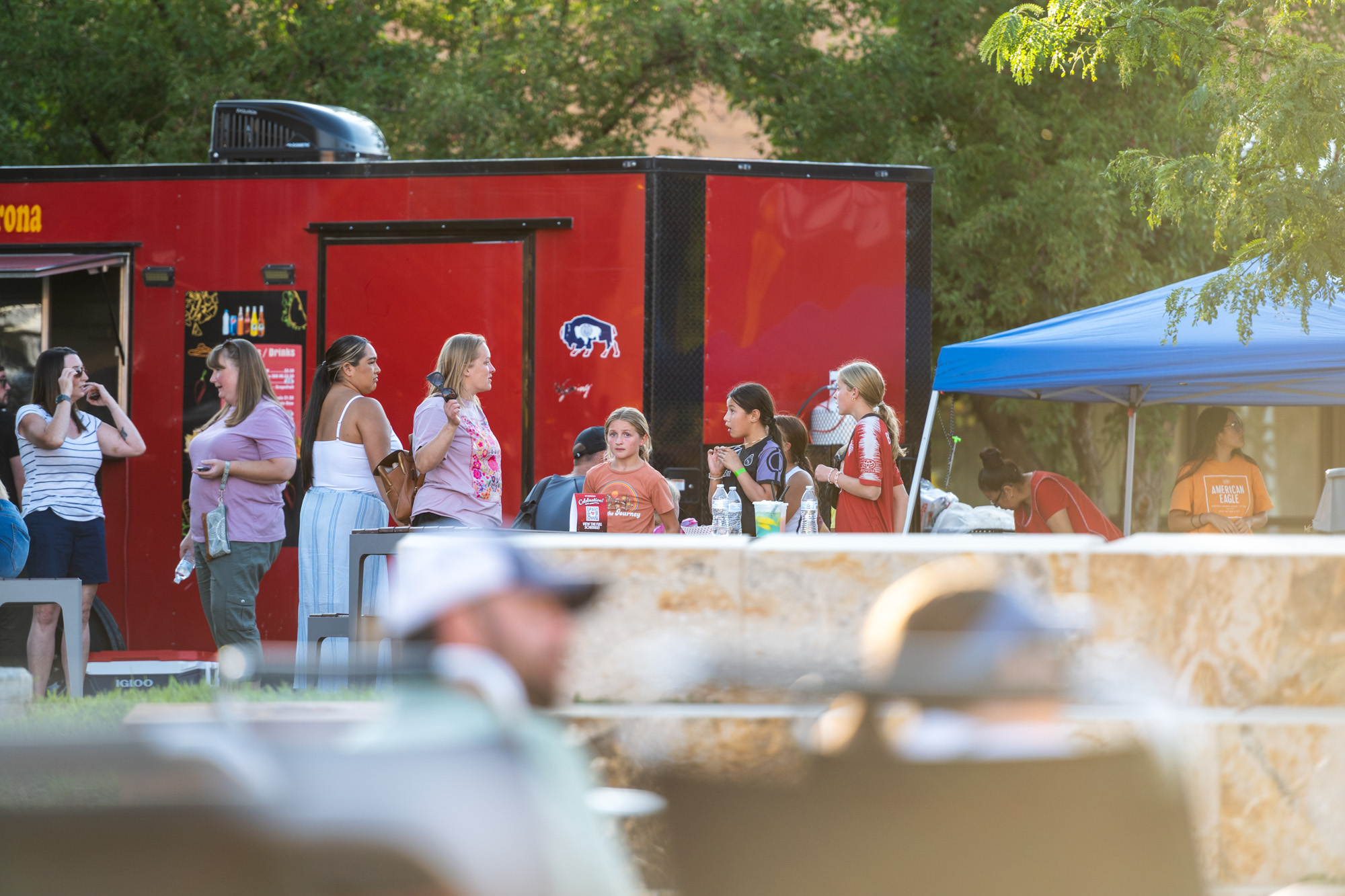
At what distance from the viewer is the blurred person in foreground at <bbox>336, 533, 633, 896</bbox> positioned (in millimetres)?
1841

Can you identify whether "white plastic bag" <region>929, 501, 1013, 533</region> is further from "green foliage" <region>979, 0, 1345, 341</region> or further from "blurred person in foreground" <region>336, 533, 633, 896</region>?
"blurred person in foreground" <region>336, 533, 633, 896</region>

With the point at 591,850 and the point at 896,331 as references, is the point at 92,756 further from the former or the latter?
the point at 896,331

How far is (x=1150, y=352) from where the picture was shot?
6371 millimetres

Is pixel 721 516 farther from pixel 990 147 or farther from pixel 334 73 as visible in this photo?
pixel 334 73

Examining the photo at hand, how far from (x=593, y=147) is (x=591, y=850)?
13.7m

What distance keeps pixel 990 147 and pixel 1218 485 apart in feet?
22.2

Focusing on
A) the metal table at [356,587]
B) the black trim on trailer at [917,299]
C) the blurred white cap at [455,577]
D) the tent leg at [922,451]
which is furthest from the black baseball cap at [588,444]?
the blurred white cap at [455,577]

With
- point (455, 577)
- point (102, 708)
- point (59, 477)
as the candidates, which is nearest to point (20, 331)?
point (59, 477)

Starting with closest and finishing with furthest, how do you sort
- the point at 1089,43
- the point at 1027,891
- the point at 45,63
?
1. the point at 1027,891
2. the point at 1089,43
3. the point at 45,63

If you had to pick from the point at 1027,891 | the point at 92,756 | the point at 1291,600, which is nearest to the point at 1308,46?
the point at 1291,600

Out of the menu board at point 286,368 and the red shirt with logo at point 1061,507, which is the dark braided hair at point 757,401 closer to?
the red shirt with logo at point 1061,507

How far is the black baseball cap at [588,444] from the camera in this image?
6.29 meters

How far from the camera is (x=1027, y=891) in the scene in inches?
89.7

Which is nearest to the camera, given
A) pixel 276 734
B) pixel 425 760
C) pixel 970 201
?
pixel 425 760
